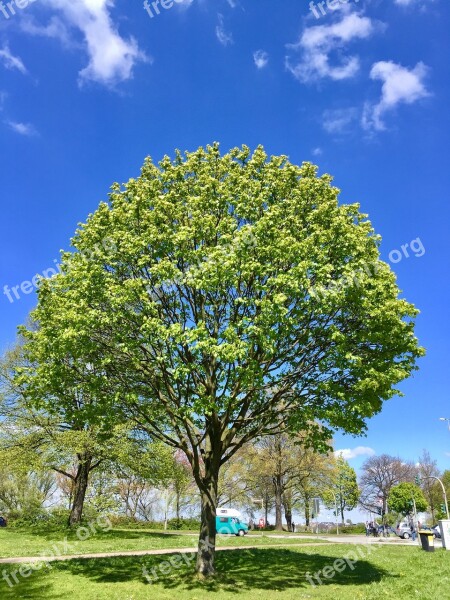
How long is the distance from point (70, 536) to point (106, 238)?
20065 mm

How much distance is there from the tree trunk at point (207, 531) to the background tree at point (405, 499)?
185 feet

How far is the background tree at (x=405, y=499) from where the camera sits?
62500 mm

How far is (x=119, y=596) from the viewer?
11703 mm

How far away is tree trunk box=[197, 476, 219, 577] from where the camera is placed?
46.6 ft

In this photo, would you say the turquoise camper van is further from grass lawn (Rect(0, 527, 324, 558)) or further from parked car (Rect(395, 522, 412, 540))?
parked car (Rect(395, 522, 412, 540))

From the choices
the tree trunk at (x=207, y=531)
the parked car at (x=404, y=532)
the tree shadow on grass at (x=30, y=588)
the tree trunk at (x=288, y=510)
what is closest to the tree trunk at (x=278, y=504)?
the tree trunk at (x=288, y=510)

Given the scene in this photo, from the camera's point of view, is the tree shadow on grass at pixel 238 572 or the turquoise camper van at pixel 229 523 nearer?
the tree shadow on grass at pixel 238 572

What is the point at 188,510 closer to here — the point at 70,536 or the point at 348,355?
the point at 70,536

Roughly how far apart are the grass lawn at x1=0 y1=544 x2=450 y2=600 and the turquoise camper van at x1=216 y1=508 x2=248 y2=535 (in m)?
20.1

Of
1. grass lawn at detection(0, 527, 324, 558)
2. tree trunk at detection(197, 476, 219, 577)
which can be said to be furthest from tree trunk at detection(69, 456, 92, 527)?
tree trunk at detection(197, 476, 219, 577)

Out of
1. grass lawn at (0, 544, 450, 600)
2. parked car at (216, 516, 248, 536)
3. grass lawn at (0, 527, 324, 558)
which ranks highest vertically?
parked car at (216, 516, 248, 536)

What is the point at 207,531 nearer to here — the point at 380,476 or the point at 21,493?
the point at 21,493

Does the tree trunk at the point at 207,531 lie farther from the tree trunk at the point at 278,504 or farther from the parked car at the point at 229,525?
the tree trunk at the point at 278,504

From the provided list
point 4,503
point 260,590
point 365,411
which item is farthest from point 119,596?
point 4,503
